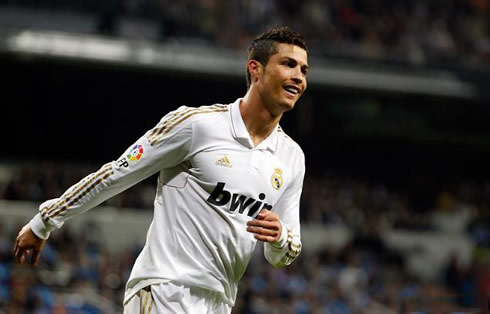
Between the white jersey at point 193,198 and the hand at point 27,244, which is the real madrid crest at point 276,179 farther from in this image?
the hand at point 27,244

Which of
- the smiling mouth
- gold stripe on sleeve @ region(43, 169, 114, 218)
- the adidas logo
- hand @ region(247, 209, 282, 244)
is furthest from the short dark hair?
gold stripe on sleeve @ region(43, 169, 114, 218)

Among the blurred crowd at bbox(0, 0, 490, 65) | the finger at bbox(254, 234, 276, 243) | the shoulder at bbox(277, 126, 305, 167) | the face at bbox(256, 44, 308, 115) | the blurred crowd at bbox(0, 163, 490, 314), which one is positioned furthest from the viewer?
the blurred crowd at bbox(0, 0, 490, 65)

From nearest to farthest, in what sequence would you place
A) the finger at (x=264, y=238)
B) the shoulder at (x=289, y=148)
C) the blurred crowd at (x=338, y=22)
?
1. the finger at (x=264, y=238)
2. the shoulder at (x=289, y=148)
3. the blurred crowd at (x=338, y=22)

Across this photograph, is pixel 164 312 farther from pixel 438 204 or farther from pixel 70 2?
pixel 438 204

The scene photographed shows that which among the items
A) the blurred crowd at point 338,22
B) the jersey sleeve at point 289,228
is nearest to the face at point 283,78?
the jersey sleeve at point 289,228

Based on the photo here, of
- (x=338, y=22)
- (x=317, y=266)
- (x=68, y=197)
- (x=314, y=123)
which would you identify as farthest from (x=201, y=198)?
(x=314, y=123)

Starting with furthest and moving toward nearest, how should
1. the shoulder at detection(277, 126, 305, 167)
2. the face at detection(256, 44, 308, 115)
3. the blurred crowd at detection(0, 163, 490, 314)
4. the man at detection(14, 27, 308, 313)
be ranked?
the blurred crowd at detection(0, 163, 490, 314), the shoulder at detection(277, 126, 305, 167), the face at detection(256, 44, 308, 115), the man at detection(14, 27, 308, 313)

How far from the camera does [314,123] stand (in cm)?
1962

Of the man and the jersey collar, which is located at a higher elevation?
the jersey collar

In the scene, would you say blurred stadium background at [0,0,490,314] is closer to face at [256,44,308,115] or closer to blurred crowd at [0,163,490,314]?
blurred crowd at [0,163,490,314]

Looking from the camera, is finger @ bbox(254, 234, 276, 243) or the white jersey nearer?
finger @ bbox(254, 234, 276, 243)

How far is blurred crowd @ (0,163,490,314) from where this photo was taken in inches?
388

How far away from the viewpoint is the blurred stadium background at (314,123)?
13031 mm

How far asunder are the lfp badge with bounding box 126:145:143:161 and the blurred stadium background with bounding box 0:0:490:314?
281 inches
